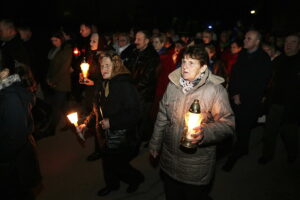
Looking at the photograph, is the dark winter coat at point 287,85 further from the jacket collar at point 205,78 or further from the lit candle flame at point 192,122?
the lit candle flame at point 192,122

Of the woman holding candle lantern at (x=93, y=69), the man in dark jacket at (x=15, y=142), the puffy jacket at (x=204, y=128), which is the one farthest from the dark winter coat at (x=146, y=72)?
the man in dark jacket at (x=15, y=142)

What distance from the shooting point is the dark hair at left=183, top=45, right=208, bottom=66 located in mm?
2730

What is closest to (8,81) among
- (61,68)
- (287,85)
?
(61,68)

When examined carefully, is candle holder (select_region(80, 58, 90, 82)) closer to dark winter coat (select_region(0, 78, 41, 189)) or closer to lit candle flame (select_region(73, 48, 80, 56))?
lit candle flame (select_region(73, 48, 80, 56))

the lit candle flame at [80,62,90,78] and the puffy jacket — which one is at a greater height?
the lit candle flame at [80,62,90,78]

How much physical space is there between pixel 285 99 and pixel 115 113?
9.93ft

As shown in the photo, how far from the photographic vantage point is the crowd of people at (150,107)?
275 cm

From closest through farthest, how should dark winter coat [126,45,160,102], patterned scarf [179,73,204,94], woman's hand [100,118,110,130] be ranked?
1. patterned scarf [179,73,204,94]
2. woman's hand [100,118,110,130]
3. dark winter coat [126,45,160,102]

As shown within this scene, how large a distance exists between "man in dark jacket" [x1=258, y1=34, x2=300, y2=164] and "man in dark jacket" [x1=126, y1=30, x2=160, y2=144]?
7.41 ft

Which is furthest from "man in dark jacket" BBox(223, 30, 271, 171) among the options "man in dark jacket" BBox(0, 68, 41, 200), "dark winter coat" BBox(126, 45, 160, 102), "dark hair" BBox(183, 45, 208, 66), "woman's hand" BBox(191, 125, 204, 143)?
"man in dark jacket" BBox(0, 68, 41, 200)

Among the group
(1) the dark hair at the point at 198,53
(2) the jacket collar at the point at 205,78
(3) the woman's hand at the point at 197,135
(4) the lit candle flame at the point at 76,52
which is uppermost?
(1) the dark hair at the point at 198,53

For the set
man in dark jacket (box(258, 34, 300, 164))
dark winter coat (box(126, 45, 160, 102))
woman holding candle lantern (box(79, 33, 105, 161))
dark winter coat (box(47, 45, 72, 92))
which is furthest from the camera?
dark winter coat (box(47, 45, 72, 92))

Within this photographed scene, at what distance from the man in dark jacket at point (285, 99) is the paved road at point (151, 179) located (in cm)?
38

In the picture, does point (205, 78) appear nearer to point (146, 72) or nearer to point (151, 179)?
point (151, 179)
